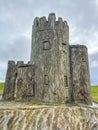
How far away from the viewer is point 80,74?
27938 millimetres

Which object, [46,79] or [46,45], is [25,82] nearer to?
[46,79]

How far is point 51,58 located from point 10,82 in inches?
204

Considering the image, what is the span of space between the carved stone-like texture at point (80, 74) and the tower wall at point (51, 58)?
797mm

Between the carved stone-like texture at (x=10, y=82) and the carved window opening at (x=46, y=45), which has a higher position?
the carved window opening at (x=46, y=45)

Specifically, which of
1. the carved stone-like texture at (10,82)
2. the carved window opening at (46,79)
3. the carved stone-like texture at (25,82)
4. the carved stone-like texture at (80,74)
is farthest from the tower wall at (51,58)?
the carved stone-like texture at (10,82)

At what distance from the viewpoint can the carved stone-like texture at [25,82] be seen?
87.2ft

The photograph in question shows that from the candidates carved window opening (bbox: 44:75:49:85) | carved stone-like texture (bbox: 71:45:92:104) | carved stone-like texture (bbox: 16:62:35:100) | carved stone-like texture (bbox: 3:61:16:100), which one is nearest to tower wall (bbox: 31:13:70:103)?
carved window opening (bbox: 44:75:49:85)

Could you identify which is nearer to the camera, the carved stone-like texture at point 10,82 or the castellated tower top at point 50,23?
the castellated tower top at point 50,23

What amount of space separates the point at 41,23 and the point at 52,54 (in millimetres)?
3355

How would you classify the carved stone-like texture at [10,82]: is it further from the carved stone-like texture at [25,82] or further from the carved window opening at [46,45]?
the carved window opening at [46,45]

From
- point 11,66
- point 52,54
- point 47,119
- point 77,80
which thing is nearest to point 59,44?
point 52,54

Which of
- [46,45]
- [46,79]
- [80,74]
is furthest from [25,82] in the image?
→ [80,74]

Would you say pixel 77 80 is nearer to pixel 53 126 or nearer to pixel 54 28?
pixel 54 28

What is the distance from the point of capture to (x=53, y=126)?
832 inches
